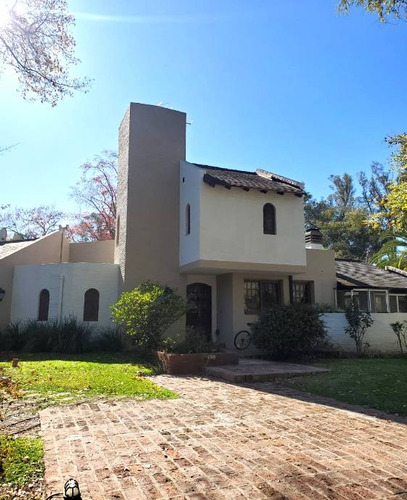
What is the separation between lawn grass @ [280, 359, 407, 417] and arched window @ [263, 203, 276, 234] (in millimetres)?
6368

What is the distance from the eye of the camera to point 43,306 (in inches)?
692

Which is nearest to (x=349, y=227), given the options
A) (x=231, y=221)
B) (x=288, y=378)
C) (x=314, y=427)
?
(x=231, y=221)

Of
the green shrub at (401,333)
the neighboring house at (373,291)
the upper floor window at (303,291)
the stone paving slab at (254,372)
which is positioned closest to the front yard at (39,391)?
the stone paving slab at (254,372)

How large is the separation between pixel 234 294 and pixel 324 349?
431cm

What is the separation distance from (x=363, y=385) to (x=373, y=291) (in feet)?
38.6

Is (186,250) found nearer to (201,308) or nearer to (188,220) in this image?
(188,220)

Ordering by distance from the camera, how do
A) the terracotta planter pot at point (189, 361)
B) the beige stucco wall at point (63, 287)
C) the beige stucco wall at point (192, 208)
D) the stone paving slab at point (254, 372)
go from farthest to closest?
1. the beige stucco wall at point (63, 287)
2. the beige stucco wall at point (192, 208)
3. the terracotta planter pot at point (189, 361)
4. the stone paving slab at point (254, 372)

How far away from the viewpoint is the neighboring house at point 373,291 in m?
19.2

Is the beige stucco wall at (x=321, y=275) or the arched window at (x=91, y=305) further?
the beige stucco wall at (x=321, y=275)

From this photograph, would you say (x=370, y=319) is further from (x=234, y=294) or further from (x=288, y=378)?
(x=288, y=378)

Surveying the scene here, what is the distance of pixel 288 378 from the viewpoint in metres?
10.2

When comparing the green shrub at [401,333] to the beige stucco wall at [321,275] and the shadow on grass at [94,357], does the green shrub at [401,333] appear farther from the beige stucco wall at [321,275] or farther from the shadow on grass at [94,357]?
the shadow on grass at [94,357]

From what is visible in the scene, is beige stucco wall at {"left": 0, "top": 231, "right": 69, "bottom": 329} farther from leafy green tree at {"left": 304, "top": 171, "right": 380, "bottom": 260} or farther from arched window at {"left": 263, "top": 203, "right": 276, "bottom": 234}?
leafy green tree at {"left": 304, "top": 171, "right": 380, "bottom": 260}

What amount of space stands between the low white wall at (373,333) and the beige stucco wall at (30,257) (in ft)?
45.3
